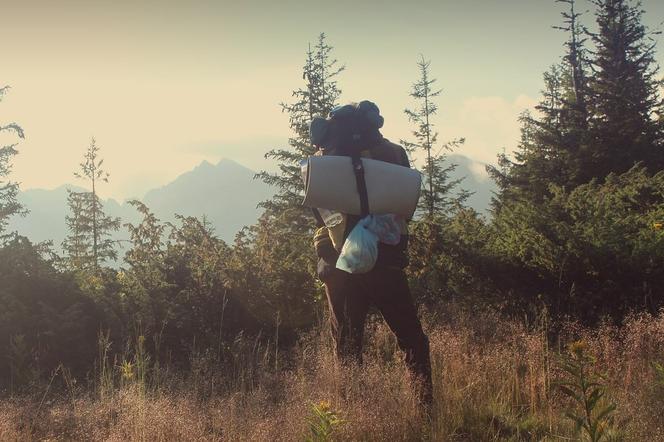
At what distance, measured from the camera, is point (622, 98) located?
2045cm

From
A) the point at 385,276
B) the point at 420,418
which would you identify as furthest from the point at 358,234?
the point at 420,418

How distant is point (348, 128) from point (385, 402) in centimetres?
171

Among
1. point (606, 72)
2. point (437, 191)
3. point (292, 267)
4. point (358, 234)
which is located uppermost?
point (606, 72)

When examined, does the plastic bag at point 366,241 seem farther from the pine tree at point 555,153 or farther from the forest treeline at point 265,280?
the pine tree at point 555,153

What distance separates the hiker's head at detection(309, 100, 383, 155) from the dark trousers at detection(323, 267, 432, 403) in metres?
0.79

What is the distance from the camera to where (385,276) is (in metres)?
3.01

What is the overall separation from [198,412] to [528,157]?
1928cm

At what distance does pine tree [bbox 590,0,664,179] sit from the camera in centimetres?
1884

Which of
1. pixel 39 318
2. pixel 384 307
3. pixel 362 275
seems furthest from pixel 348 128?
pixel 39 318

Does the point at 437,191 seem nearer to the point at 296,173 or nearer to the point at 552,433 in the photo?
the point at 296,173

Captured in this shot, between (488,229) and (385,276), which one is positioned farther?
(488,229)

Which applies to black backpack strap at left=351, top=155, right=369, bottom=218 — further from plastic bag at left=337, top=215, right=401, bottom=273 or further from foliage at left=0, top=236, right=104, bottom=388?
foliage at left=0, top=236, right=104, bottom=388

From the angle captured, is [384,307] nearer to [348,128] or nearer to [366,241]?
Result: [366,241]

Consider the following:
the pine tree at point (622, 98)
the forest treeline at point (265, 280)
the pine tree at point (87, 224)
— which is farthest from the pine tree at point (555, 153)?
the pine tree at point (87, 224)
